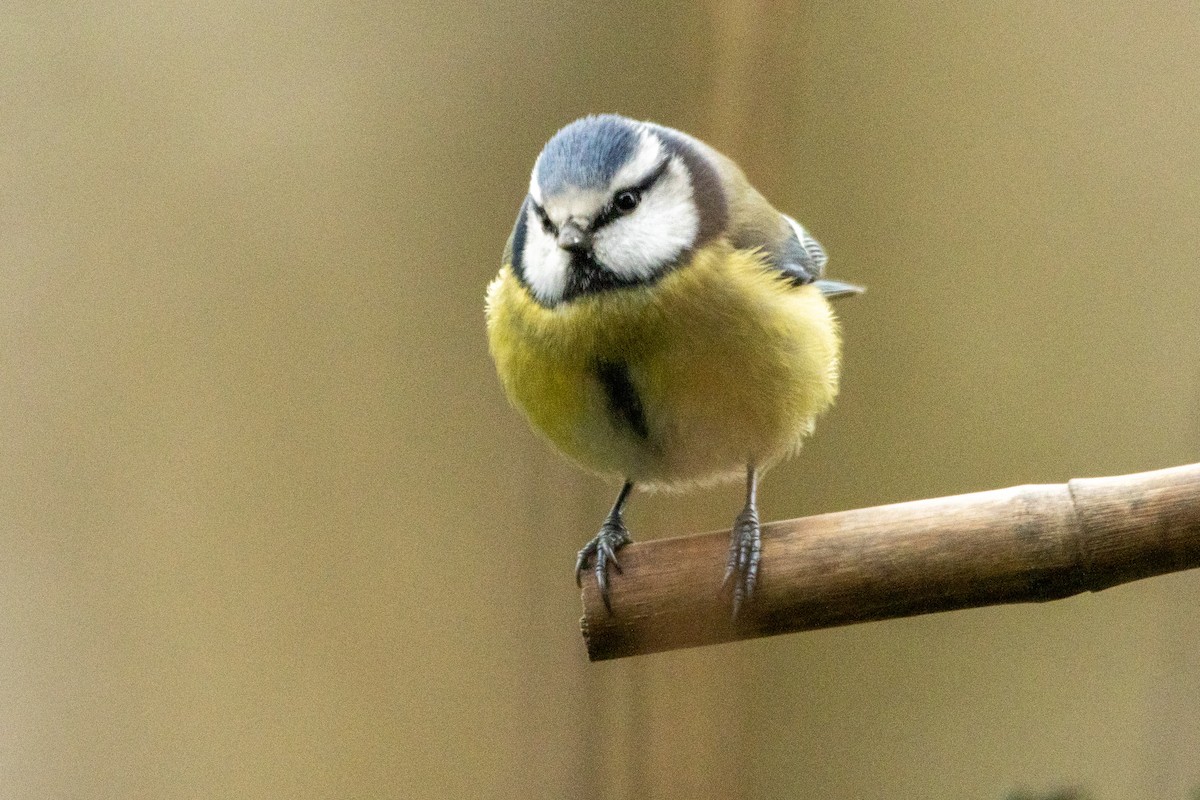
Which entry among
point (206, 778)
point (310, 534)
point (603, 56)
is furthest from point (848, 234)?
point (206, 778)

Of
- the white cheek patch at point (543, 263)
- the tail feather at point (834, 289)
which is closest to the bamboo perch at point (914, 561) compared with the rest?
the white cheek patch at point (543, 263)

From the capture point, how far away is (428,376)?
127 cm

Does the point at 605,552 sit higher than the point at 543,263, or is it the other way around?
the point at 543,263

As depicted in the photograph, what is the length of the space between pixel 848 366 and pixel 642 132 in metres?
0.65

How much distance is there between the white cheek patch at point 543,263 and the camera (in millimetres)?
801

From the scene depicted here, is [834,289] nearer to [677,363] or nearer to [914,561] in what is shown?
[677,363]

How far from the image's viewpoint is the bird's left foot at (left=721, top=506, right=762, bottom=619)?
711 mm

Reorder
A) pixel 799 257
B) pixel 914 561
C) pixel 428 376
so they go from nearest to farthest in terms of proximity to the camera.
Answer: pixel 914 561
pixel 799 257
pixel 428 376

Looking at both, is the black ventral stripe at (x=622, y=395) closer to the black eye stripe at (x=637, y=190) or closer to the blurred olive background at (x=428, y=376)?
the black eye stripe at (x=637, y=190)

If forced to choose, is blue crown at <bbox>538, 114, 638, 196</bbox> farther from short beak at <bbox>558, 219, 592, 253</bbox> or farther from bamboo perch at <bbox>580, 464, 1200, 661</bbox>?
bamboo perch at <bbox>580, 464, 1200, 661</bbox>

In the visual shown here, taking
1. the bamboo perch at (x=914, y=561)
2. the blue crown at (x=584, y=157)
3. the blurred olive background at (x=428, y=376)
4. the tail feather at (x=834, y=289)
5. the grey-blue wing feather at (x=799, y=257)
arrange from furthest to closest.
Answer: the blurred olive background at (x=428, y=376)
the tail feather at (x=834, y=289)
the grey-blue wing feather at (x=799, y=257)
the blue crown at (x=584, y=157)
the bamboo perch at (x=914, y=561)

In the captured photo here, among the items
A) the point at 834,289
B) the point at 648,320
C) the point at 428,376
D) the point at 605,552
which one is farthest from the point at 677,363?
the point at 428,376

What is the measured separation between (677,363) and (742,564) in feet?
0.49

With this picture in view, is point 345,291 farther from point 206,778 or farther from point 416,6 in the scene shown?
point 206,778
